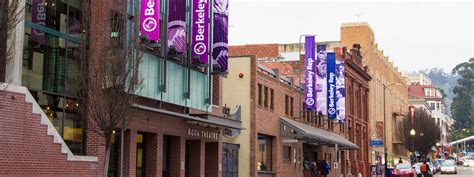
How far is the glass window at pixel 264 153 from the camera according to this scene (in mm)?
39875

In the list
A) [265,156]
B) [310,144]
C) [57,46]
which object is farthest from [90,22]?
Answer: [310,144]

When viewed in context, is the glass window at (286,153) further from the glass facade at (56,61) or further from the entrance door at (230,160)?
the glass facade at (56,61)

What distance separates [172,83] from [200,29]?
2590 millimetres

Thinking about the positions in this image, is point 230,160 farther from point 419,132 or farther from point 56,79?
point 419,132

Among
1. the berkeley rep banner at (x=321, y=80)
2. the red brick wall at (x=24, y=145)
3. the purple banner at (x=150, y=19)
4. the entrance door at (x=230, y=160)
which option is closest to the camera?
the red brick wall at (x=24, y=145)

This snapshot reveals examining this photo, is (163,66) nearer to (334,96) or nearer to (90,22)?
(90,22)

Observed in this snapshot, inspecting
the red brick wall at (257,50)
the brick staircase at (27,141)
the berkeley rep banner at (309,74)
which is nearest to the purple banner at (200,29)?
the brick staircase at (27,141)

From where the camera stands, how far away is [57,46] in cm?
2334

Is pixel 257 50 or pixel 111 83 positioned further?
pixel 257 50

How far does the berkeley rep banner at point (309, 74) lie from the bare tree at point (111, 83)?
2501 centimetres

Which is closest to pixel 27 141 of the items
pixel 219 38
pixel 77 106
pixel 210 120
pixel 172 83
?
pixel 77 106

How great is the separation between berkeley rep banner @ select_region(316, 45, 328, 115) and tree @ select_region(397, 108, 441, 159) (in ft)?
152

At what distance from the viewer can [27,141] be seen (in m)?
20.3

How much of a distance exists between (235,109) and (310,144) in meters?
14.3
